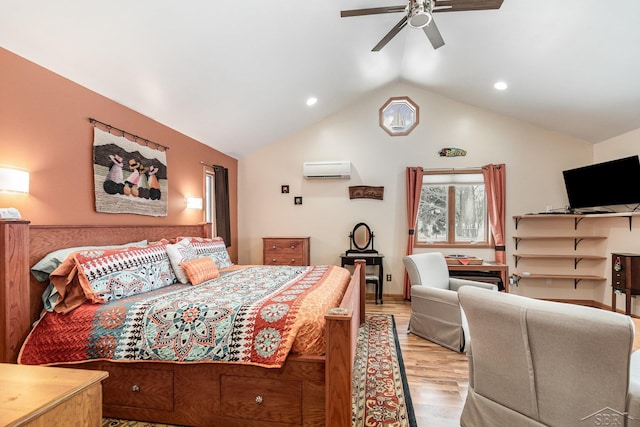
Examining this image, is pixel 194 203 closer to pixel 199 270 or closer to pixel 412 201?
pixel 199 270

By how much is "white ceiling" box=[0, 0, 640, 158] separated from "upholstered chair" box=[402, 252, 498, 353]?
2.45 m

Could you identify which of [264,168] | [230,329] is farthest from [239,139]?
[230,329]

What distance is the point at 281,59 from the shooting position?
328 centimetres

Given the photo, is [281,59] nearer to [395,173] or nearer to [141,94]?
[141,94]

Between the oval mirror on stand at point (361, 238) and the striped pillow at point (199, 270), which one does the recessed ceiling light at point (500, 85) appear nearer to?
the oval mirror on stand at point (361, 238)

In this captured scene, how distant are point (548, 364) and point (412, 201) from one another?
3.66 m

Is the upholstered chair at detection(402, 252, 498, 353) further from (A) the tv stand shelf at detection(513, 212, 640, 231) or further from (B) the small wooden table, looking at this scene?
(B) the small wooden table

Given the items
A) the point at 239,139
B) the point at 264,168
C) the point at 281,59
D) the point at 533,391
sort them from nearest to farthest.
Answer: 1. the point at 533,391
2. the point at 281,59
3. the point at 239,139
4. the point at 264,168

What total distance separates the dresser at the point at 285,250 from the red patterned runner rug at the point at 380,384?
1.72 m

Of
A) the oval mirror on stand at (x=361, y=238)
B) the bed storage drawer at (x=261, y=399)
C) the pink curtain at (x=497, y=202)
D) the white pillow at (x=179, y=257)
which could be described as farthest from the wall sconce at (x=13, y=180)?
the pink curtain at (x=497, y=202)

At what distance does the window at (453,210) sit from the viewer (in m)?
4.97

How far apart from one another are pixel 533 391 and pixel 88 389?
1.91m

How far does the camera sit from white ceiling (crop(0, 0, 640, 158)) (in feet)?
7.21

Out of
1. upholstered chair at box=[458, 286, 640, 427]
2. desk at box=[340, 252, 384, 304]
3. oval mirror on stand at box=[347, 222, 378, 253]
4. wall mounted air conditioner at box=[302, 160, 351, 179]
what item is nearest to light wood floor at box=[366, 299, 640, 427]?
upholstered chair at box=[458, 286, 640, 427]
